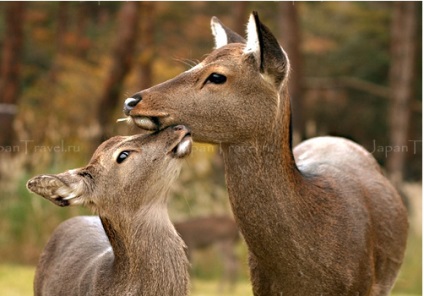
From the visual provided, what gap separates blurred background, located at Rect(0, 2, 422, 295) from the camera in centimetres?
1384

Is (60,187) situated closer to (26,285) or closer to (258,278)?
(258,278)

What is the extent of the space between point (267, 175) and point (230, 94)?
24.0 inches

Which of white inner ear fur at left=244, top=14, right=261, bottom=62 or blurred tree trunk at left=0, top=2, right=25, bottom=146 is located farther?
blurred tree trunk at left=0, top=2, right=25, bottom=146

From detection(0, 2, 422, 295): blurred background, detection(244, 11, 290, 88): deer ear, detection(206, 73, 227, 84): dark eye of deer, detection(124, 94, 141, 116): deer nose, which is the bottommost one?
detection(0, 2, 422, 295): blurred background

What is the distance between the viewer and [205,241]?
13.4 meters

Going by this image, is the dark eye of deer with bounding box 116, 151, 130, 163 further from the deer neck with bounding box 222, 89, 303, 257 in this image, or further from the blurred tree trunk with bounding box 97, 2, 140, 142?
the blurred tree trunk with bounding box 97, 2, 140, 142

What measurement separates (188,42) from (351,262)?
23.3 metres

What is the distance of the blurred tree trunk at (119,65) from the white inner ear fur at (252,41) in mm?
11772

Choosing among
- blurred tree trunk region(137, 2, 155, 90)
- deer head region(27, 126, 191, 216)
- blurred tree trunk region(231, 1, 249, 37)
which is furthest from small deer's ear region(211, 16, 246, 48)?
blurred tree trunk region(137, 2, 155, 90)

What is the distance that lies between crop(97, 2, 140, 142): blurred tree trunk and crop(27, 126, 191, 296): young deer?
38.1 feet

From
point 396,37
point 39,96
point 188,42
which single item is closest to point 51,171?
point 396,37

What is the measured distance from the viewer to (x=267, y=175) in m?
5.98

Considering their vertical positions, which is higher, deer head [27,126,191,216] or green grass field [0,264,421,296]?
deer head [27,126,191,216]

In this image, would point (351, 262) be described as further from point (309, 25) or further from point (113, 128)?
point (309, 25)
